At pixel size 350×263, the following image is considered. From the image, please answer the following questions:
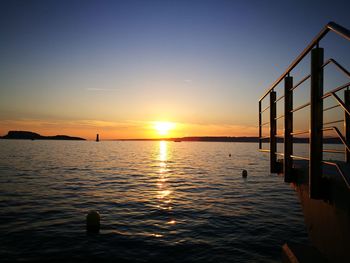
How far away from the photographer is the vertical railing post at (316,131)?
351cm

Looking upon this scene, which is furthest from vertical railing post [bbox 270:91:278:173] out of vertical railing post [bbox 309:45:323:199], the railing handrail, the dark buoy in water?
the dark buoy in water

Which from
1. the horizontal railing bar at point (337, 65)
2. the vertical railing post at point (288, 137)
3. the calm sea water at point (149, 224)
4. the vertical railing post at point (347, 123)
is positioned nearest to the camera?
the horizontal railing bar at point (337, 65)

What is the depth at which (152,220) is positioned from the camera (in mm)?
12359

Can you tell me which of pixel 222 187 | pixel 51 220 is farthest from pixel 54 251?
pixel 222 187

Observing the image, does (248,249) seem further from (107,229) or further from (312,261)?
(312,261)

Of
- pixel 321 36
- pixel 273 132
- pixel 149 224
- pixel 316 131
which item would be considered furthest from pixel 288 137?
pixel 149 224

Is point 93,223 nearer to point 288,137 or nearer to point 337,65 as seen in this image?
point 288,137

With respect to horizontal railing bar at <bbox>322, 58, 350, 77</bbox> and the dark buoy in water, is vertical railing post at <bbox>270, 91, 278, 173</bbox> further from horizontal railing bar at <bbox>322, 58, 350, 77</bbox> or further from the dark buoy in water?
the dark buoy in water

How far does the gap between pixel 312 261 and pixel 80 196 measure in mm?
15984

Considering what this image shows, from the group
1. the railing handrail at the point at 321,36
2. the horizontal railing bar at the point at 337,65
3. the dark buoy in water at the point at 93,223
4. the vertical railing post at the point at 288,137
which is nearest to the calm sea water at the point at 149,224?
the dark buoy in water at the point at 93,223

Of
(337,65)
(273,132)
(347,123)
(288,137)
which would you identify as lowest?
(288,137)

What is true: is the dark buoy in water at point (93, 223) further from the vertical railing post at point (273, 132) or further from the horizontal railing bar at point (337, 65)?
the horizontal railing bar at point (337, 65)

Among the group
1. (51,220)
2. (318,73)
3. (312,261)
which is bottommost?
(51,220)

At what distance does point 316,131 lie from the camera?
353cm
